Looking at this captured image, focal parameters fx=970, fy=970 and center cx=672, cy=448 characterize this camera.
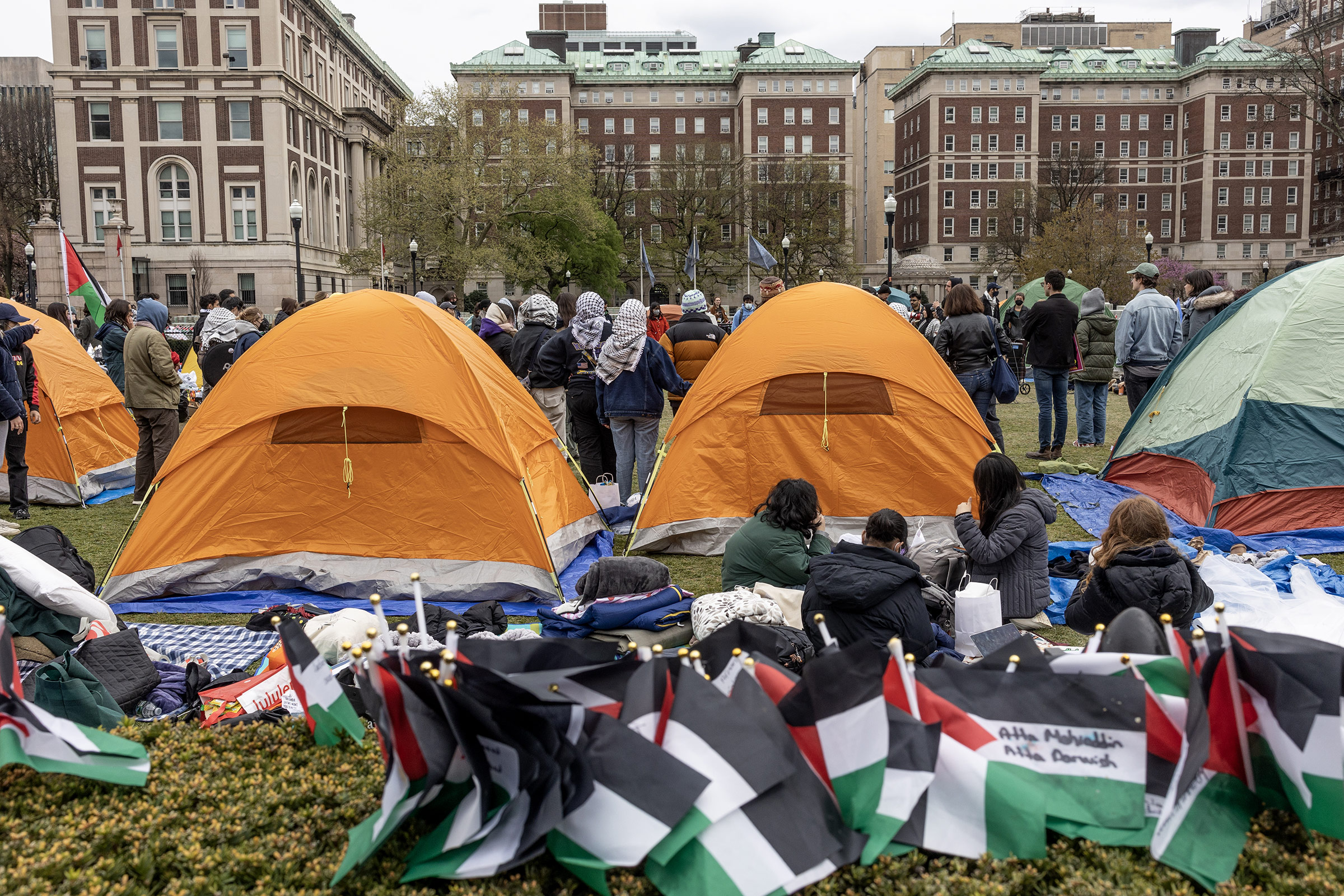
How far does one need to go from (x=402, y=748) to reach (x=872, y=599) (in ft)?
8.29

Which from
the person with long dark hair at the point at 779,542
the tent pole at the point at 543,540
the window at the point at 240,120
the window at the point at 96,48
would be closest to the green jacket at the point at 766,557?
the person with long dark hair at the point at 779,542

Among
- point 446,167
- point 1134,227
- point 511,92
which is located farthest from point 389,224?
point 1134,227

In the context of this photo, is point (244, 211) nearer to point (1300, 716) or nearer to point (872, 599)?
point (872, 599)

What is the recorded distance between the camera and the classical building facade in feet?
162

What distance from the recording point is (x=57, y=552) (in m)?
6.61

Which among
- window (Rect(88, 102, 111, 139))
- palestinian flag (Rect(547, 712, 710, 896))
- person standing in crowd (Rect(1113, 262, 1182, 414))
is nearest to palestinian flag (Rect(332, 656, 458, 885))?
palestinian flag (Rect(547, 712, 710, 896))

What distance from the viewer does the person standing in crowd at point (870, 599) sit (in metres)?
4.71

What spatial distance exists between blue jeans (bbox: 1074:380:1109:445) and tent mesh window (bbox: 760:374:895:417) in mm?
6051

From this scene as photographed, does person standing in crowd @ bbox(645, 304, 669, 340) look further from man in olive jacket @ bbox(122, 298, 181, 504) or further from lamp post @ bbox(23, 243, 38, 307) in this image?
lamp post @ bbox(23, 243, 38, 307)

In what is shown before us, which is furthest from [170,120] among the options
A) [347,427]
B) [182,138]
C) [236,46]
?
[347,427]

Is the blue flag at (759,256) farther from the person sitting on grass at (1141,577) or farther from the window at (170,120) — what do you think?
the window at (170,120)

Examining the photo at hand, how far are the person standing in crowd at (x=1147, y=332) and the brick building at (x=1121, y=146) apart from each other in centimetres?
6813

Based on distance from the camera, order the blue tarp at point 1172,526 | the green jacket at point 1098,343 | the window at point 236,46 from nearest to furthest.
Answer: the blue tarp at point 1172,526 < the green jacket at point 1098,343 < the window at point 236,46

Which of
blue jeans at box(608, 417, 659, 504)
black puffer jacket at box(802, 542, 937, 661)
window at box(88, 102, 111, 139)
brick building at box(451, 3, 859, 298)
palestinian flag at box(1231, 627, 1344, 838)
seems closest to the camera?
palestinian flag at box(1231, 627, 1344, 838)
